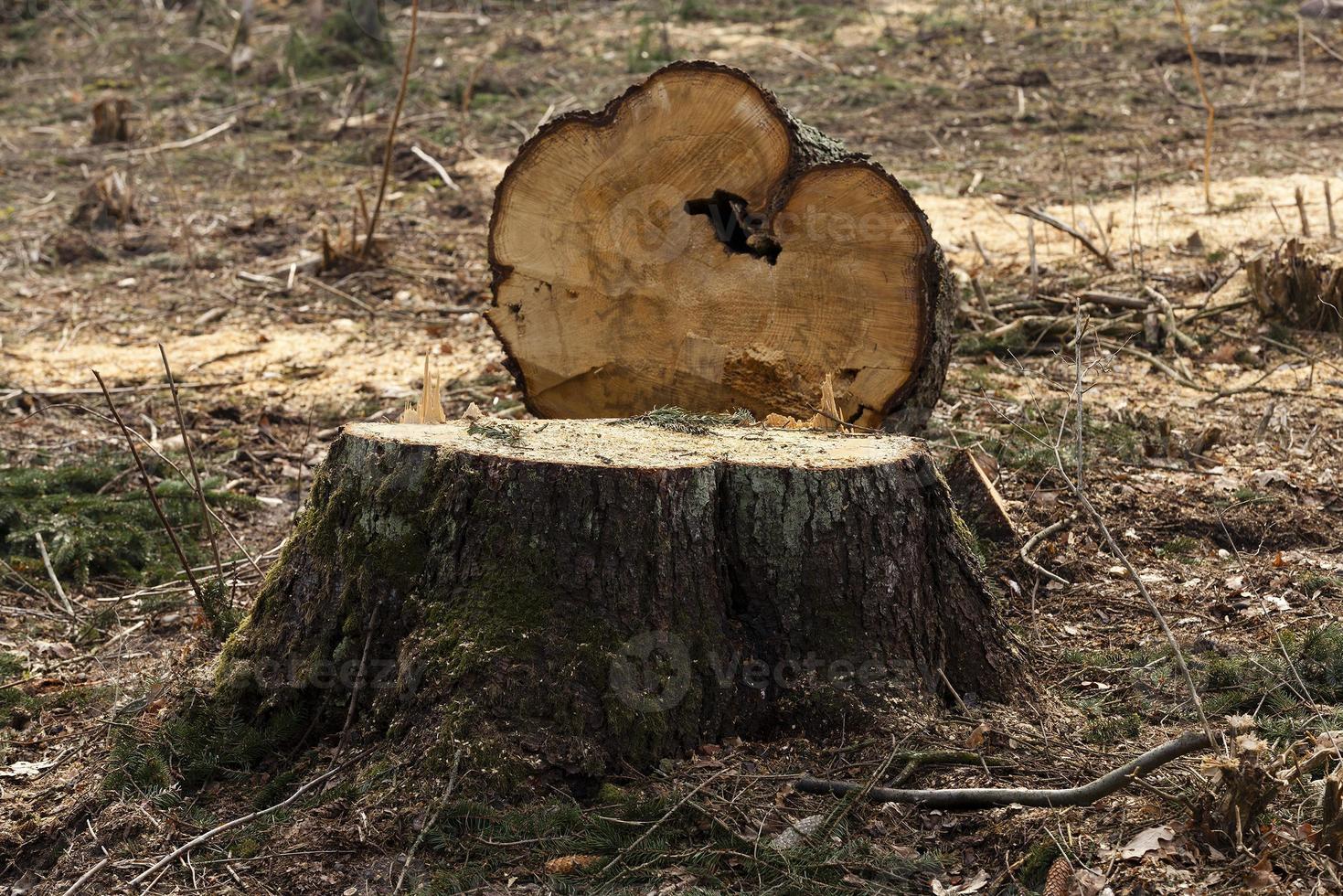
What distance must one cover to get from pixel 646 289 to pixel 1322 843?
101 inches

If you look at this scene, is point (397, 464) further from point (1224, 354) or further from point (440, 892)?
point (1224, 354)

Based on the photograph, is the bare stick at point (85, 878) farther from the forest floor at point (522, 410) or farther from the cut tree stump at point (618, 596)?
the cut tree stump at point (618, 596)

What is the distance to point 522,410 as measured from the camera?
17.3ft

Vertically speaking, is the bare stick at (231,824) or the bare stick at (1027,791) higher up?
the bare stick at (1027,791)

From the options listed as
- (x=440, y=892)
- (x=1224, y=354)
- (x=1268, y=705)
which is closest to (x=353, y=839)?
(x=440, y=892)

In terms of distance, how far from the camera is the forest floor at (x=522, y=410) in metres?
2.55

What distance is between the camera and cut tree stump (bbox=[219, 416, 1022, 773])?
8.91 feet

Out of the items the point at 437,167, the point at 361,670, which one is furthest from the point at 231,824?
→ the point at 437,167

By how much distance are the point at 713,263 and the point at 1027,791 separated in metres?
2.10

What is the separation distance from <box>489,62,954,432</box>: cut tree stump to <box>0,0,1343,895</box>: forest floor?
1.96 feet

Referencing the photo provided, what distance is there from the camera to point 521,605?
274 cm

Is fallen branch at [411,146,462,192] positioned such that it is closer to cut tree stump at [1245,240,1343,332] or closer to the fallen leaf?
cut tree stump at [1245,240,1343,332]

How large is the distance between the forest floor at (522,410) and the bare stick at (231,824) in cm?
2

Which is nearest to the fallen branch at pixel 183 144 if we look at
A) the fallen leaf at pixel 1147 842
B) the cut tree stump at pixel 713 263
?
the cut tree stump at pixel 713 263
